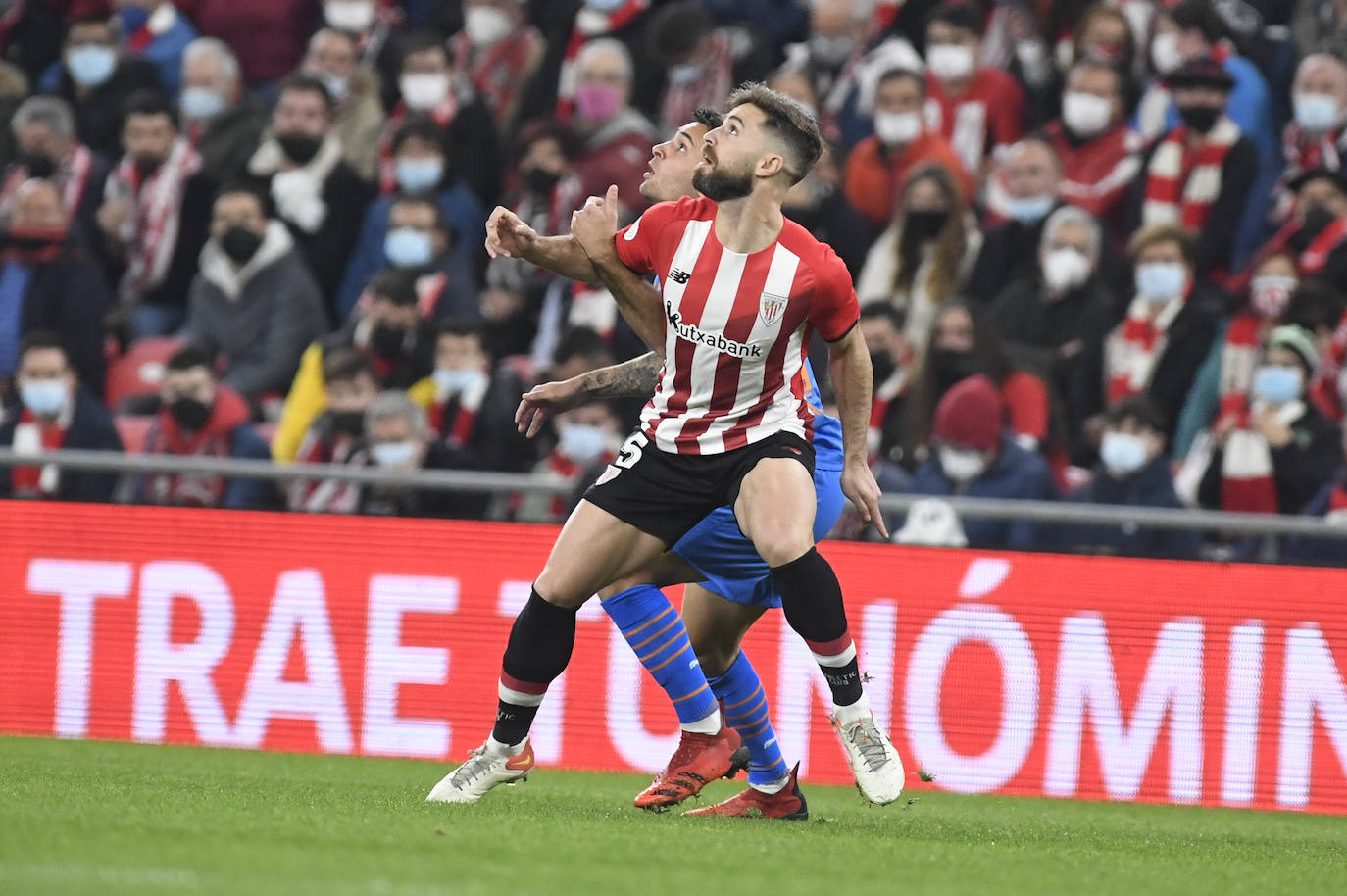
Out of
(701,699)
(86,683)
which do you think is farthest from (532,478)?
(701,699)

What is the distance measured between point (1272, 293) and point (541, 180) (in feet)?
13.3

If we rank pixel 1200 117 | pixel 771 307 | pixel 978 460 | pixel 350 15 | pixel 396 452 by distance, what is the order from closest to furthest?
pixel 771 307
pixel 978 460
pixel 396 452
pixel 1200 117
pixel 350 15

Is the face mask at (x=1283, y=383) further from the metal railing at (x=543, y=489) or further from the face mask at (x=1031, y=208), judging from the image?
the face mask at (x=1031, y=208)

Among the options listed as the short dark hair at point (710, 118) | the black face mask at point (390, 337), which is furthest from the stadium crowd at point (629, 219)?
the short dark hair at point (710, 118)

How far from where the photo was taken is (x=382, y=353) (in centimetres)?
1121

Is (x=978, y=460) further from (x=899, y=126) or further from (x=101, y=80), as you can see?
(x=101, y=80)

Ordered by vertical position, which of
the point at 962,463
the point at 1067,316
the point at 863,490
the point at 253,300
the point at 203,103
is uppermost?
the point at 203,103

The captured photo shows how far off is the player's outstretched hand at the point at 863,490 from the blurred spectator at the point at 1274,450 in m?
3.97

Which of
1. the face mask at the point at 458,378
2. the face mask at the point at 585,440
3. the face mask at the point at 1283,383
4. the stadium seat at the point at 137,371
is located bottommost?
the stadium seat at the point at 137,371

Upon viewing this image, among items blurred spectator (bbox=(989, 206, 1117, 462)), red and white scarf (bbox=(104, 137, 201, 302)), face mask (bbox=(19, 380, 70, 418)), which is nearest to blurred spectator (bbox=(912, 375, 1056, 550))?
blurred spectator (bbox=(989, 206, 1117, 462))

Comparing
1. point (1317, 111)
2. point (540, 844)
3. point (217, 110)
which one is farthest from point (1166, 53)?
point (540, 844)

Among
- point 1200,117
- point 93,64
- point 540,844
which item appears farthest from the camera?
point 93,64

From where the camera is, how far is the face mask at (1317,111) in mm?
11117

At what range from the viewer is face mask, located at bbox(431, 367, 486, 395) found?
10.8 metres
